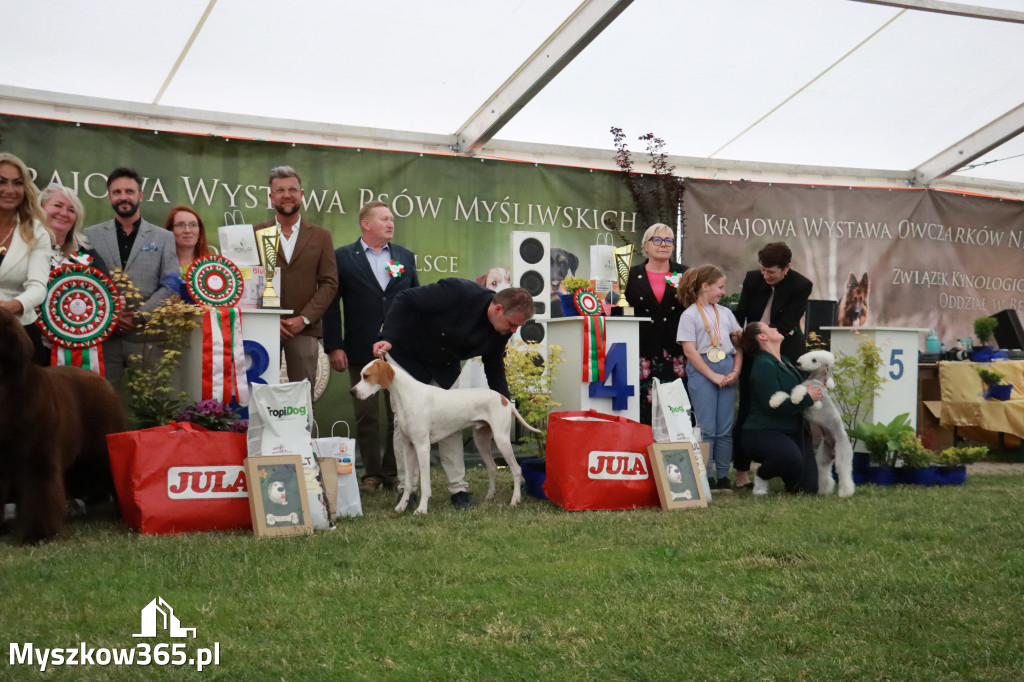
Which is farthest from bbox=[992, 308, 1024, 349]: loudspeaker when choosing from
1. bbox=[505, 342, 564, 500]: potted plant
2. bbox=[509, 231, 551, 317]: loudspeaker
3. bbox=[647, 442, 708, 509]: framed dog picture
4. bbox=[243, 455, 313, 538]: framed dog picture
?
bbox=[243, 455, 313, 538]: framed dog picture

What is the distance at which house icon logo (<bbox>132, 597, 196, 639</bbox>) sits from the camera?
278cm

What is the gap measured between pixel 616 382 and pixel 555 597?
340cm

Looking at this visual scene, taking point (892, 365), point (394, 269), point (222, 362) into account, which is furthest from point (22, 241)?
point (892, 365)

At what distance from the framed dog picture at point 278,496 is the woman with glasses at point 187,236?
217 centimetres

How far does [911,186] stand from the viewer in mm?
9961

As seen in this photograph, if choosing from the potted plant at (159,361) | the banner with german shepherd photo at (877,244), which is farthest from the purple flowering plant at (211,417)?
the banner with german shepherd photo at (877,244)

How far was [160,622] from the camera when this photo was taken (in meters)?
2.89

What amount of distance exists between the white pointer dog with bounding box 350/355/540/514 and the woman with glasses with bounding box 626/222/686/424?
5.85 feet

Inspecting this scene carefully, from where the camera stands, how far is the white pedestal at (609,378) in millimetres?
6504

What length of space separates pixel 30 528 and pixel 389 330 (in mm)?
2051

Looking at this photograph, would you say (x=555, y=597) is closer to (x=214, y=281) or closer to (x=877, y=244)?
(x=214, y=281)

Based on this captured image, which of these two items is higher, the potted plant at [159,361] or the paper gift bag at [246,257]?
the paper gift bag at [246,257]

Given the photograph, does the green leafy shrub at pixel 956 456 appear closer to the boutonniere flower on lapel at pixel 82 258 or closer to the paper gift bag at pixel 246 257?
the paper gift bag at pixel 246 257

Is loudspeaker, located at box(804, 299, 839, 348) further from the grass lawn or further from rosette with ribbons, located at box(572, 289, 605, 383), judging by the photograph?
the grass lawn
